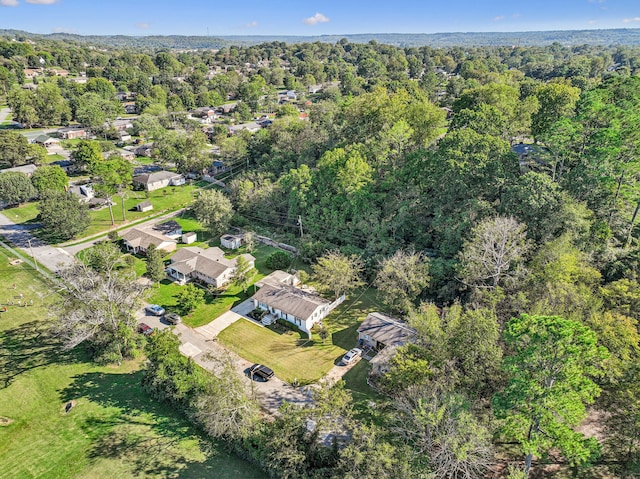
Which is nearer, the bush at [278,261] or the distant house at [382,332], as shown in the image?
the distant house at [382,332]

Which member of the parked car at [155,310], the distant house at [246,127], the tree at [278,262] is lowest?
the parked car at [155,310]

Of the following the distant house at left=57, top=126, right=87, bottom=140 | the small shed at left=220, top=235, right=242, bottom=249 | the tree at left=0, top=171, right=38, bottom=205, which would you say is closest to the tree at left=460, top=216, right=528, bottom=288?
the small shed at left=220, top=235, right=242, bottom=249

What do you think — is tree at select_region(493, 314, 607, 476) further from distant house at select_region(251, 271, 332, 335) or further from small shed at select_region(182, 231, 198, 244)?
small shed at select_region(182, 231, 198, 244)

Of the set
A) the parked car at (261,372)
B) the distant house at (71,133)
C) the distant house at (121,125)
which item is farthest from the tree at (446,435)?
the distant house at (71,133)

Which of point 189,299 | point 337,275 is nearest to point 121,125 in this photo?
point 189,299

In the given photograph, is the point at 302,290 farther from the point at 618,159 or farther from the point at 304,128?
the point at 304,128

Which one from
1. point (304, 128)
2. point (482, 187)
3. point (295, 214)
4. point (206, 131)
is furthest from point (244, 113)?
point (482, 187)

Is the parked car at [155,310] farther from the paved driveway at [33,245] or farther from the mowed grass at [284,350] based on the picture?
the paved driveway at [33,245]

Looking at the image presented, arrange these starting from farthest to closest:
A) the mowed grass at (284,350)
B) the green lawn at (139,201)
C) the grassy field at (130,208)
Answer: the grassy field at (130,208), the green lawn at (139,201), the mowed grass at (284,350)
